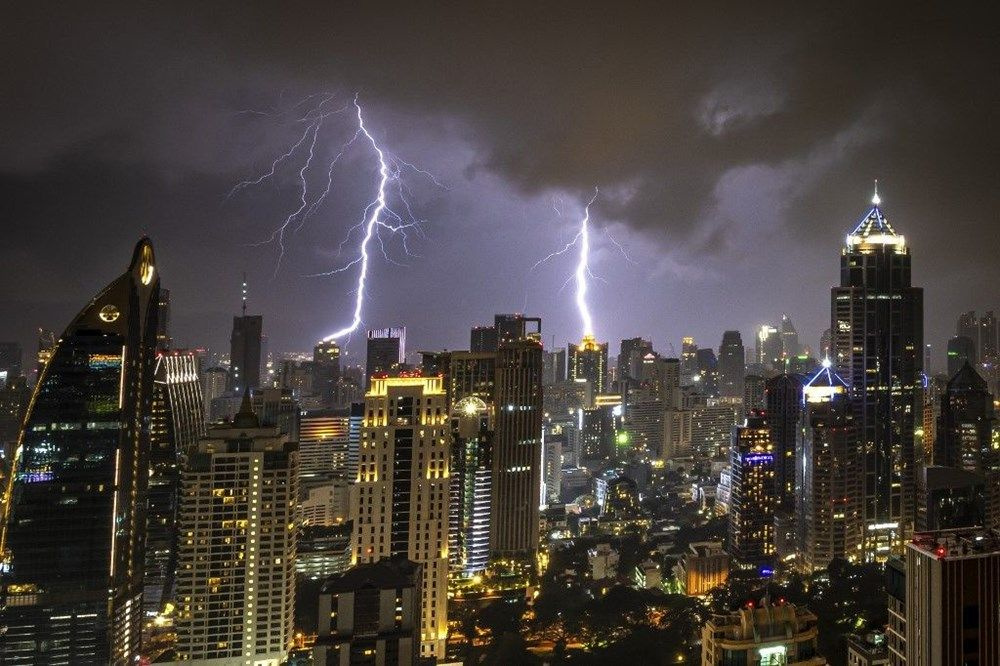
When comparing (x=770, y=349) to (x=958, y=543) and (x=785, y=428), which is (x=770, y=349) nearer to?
(x=785, y=428)

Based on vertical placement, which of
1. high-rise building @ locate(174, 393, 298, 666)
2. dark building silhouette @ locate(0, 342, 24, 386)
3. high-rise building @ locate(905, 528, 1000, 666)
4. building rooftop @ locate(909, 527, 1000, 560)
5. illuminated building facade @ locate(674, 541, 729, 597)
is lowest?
illuminated building facade @ locate(674, 541, 729, 597)

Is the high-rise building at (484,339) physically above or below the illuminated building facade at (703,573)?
above

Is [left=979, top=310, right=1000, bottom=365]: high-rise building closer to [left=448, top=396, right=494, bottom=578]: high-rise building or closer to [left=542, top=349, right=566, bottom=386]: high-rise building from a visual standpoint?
[left=448, top=396, right=494, bottom=578]: high-rise building

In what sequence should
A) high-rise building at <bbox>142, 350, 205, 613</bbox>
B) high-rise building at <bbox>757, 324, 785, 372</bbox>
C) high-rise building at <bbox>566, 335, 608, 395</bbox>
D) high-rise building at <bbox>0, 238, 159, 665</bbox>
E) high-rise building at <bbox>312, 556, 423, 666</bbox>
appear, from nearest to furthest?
high-rise building at <bbox>312, 556, 423, 666</bbox>, high-rise building at <bbox>0, 238, 159, 665</bbox>, high-rise building at <bbox>142, 350, 205, 613</bbox>, high-rise building at <bbox>757, 324, 785, 372</bbox>, high-rise building at <bbox>566, 335, 608, 395</bbox>

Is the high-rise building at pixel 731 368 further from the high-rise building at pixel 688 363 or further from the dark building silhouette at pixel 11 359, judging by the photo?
the dark building silhouette at pixel 11 359

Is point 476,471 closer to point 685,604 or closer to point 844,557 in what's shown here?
point 685,604

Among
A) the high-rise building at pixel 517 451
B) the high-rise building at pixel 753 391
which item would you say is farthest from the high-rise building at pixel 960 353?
the high-rise building at pixel 517 451

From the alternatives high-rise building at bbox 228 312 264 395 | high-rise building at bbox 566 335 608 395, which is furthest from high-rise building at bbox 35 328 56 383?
high-rise building at bbox 566 335 608 395
